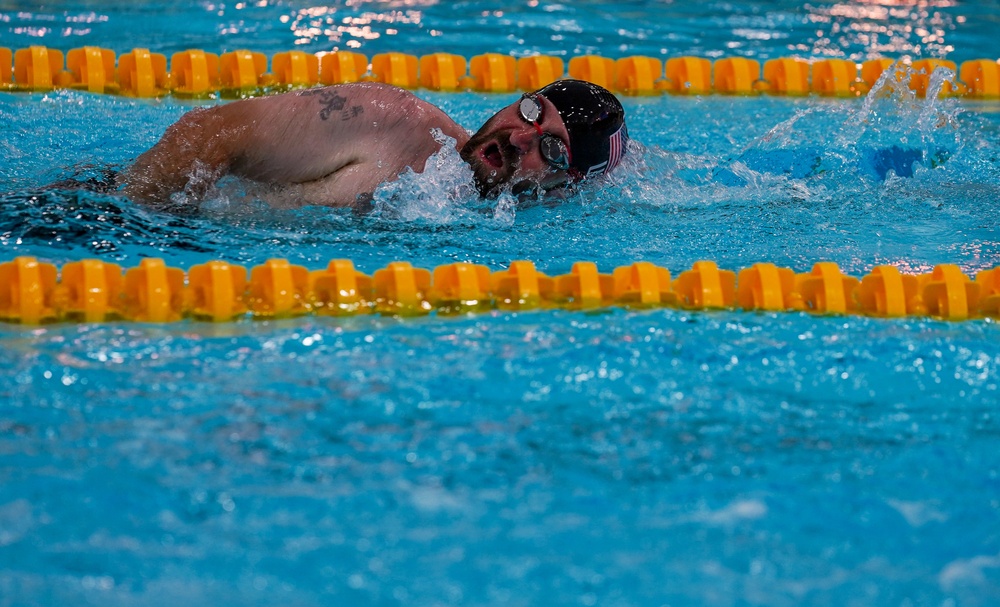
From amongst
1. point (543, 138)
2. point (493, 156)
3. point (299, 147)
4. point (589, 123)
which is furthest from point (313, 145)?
point (589, 123)

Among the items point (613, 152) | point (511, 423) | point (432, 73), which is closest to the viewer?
point (511, 423)

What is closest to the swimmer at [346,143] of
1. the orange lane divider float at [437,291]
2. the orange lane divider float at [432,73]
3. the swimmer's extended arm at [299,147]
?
the swimmer's extended arm at [299,147]

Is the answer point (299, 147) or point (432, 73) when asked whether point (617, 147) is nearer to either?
point (299, 147)

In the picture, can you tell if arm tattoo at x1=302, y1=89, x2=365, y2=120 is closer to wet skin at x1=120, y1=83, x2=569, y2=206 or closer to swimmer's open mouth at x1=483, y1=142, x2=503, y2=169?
wet skin at x1=120, y1=83, x2=569, y2=206

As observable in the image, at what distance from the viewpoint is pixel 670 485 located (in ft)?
6.22

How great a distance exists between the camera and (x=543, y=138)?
118 inches

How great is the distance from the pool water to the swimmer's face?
0.32 feet

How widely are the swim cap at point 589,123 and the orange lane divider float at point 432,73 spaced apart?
1.82 m

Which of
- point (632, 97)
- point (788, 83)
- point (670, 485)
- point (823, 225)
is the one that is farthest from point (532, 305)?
point (788, 83)

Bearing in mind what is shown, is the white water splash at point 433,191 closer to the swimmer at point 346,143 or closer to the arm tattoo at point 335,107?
the swimmer at point 346,143

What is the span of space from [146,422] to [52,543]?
1.11 ft

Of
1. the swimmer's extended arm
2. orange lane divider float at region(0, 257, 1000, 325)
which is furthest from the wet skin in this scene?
orange lane divider float at region(0, 257, 1000, 325)

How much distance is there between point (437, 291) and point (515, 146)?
0.62 m

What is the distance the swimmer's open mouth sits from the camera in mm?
3020
